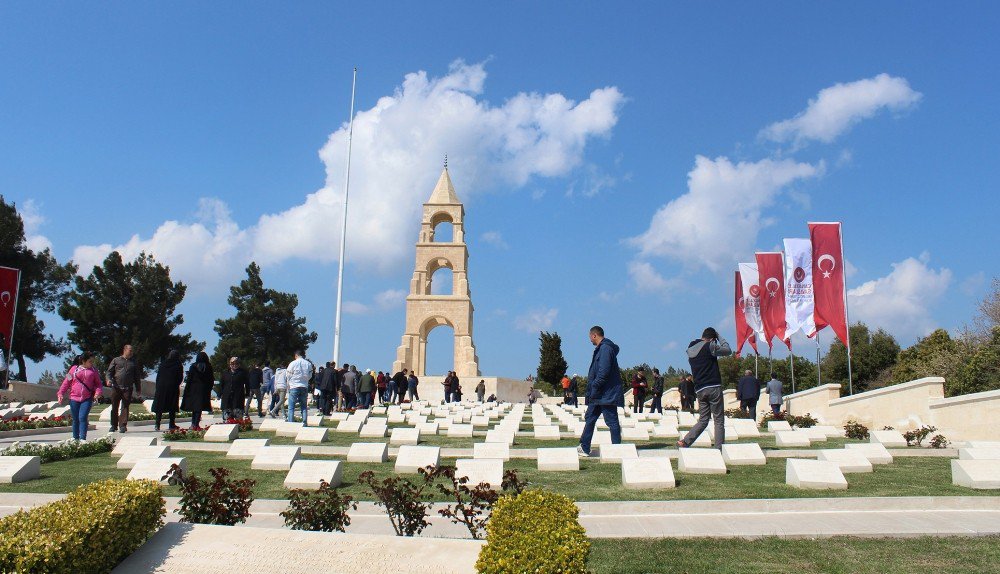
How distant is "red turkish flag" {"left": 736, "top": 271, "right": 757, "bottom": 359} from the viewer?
2608 cm

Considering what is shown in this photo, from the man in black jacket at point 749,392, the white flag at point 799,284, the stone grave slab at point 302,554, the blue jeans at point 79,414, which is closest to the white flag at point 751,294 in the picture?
the white flag at point 799,284

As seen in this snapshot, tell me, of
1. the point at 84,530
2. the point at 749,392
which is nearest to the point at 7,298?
the point at 749,392

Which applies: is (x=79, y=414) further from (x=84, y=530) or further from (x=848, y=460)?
(x=848, y=460)

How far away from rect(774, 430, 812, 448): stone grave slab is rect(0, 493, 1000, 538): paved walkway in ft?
17.1

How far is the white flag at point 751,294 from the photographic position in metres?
25.5

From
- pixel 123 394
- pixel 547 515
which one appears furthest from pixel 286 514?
pixel 123 394

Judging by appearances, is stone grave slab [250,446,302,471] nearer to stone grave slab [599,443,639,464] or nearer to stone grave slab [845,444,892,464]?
stone grave slab [599,443,639,464]

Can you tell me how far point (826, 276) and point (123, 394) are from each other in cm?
1870

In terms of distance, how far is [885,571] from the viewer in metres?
4.50

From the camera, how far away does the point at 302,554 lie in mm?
4266

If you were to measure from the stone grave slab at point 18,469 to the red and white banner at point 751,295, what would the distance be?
22663 millimetres

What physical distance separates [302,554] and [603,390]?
6323 millimetres

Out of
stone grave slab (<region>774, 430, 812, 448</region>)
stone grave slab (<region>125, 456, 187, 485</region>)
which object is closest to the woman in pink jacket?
stone grave slab (<region>125, 456, 187, 485</region>)

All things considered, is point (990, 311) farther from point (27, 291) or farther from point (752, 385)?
point (27, 291)
